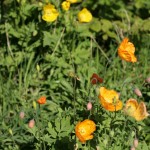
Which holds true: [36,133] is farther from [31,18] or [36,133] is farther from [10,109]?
[31,18]

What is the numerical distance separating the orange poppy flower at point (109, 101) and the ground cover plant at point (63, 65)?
174mm

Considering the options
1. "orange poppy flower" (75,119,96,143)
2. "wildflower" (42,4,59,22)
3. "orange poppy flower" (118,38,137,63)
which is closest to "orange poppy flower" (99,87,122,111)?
"orange poppy flower" (75,119,96,143)

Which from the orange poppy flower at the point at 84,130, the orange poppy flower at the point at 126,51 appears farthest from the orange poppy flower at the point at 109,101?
the orange poppy flower at the point at 126,51

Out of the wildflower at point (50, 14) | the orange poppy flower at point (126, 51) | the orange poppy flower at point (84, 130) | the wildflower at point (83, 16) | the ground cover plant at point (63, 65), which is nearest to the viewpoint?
the orange poppy flower at point (84, 130)

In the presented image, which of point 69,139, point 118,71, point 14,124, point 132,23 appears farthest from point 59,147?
point 132,23

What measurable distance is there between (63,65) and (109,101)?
3.39 ft

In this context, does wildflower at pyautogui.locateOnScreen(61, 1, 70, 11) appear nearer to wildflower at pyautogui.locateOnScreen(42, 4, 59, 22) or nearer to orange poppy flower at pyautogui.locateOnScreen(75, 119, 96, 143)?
wildflower at pyautogui.locateOnScreen(42, 4, 59, 22)

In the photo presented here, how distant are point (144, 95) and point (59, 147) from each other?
966 mm

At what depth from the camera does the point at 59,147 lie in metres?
2.55

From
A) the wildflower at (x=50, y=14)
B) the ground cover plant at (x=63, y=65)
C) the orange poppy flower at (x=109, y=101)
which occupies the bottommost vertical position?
the ground cover plant at (x=63, y=65)

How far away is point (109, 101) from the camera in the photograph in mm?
2385

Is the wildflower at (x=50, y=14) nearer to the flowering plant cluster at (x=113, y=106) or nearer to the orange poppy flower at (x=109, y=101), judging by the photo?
the flowering plant cluster at (x=113, y=106)

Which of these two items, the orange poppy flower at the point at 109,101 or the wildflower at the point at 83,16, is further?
the wildflower at the point at 83,16

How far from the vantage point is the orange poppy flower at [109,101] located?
→ 2.28 metres
